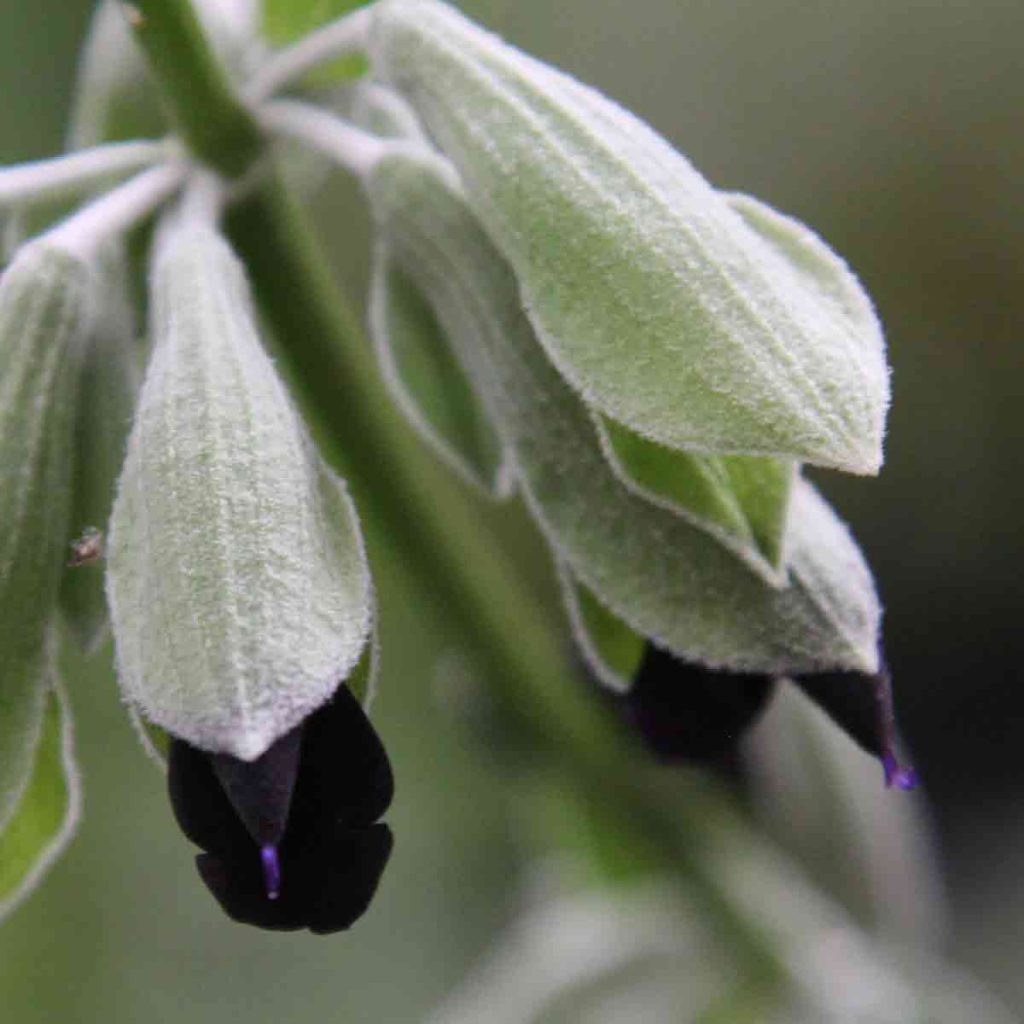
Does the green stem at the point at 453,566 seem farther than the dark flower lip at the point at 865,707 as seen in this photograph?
Yes

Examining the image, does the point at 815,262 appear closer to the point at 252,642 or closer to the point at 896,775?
the point at 896,775

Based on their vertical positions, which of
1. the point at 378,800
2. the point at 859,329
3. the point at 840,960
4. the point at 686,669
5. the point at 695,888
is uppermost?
the point at 859,329

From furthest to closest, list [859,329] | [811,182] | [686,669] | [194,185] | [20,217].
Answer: [811,182], [20,217], [194,185], [686,669], [859,329]

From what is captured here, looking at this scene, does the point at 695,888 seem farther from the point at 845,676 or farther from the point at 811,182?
the point at 811,182

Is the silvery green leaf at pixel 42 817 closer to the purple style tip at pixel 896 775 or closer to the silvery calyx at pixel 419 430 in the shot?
the silvery calyx at pixel 419 430

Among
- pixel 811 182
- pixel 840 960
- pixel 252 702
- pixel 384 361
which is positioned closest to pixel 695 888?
pixel 840 960

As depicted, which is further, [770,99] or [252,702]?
[770,99]

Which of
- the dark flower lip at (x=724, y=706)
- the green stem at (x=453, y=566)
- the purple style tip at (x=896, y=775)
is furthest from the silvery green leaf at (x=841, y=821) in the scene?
the purple style tip at (x=896, y=775)
